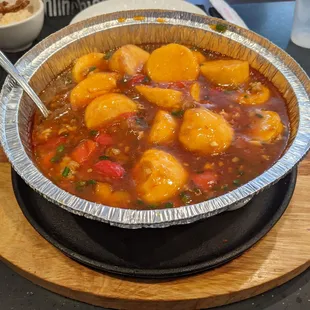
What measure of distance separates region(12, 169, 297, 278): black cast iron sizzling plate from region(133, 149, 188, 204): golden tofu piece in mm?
232

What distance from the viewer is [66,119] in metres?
1.88

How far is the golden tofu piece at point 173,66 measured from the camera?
2033 millimetres

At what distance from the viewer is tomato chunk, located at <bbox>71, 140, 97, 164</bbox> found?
1.69m

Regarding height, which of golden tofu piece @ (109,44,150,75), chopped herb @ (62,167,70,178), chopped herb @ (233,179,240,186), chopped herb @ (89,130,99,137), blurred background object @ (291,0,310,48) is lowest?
blurred background object @ (291,0,310,48)

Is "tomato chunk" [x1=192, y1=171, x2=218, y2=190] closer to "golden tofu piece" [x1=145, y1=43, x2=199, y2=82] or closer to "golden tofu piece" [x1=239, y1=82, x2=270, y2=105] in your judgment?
"golden tofu piece" [x1=239, y1=82, x2=270, y2=105]

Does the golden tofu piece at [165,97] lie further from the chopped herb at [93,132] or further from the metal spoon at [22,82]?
the metal spoon at [22,82]

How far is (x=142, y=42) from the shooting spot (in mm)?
2350

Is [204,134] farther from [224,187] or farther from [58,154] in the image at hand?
[58,154]

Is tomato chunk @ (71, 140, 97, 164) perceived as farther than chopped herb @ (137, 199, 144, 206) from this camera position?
Yes

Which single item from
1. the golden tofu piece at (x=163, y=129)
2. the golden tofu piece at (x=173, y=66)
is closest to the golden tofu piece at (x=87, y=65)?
the golden tofu piece at (x=173, y=66)

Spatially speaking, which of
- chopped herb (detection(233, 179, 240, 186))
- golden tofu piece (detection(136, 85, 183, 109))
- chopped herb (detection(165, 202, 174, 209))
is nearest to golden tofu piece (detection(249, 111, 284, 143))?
chopped herb (detection(233, 179, 240, 186))

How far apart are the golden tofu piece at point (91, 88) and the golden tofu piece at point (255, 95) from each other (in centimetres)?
60

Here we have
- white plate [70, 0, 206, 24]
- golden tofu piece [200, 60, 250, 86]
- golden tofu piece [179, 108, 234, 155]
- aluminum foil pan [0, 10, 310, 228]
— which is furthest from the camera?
white plate [70, 0, 206, 24]

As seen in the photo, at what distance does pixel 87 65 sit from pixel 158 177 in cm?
87
